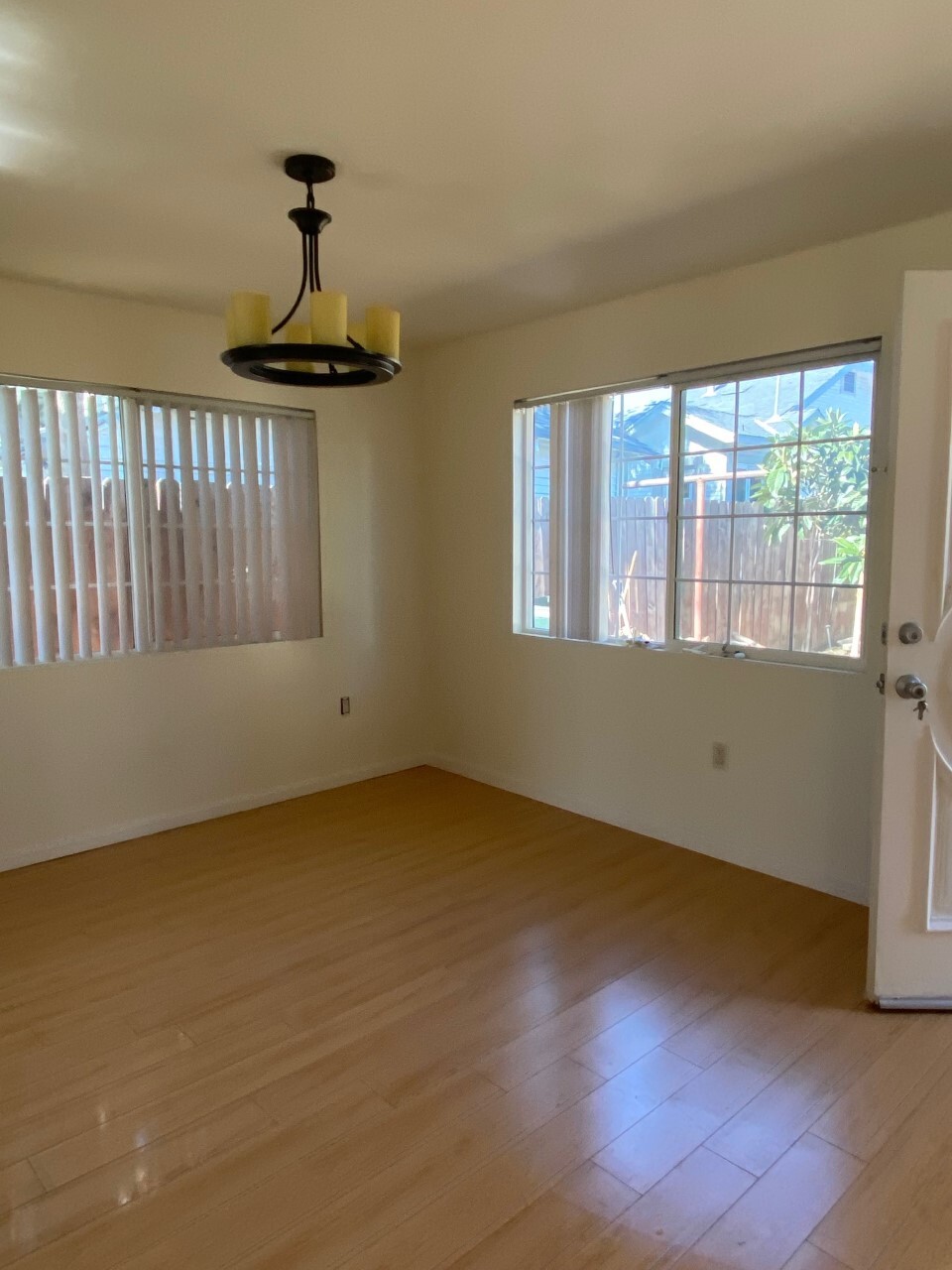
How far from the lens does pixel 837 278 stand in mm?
2922

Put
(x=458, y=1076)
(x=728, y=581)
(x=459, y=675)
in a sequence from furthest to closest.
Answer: (x=459, y=675) < (x=728, y=581) < (x=458, y=1076)

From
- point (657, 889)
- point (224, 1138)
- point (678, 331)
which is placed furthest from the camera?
point (678, 331)

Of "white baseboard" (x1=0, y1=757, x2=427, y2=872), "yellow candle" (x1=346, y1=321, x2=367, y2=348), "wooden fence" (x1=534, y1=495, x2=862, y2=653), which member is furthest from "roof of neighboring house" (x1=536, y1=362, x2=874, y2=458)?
"white baseboard" (x1=0, y1=757, x2=427, y2=872)

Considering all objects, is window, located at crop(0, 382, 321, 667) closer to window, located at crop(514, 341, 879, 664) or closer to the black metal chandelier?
window, located at crop(514, 341, 879, 664)

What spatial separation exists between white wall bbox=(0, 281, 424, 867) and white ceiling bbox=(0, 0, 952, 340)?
417 mm

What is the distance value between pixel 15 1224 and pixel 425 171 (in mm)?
2738

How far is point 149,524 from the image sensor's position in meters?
3.68

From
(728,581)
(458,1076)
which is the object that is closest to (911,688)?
(728,581)

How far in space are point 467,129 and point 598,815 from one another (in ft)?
A: 9.64

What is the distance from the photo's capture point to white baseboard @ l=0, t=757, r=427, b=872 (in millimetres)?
3480

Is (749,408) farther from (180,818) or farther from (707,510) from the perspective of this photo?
(180,818)

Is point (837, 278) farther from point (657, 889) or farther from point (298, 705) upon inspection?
point (298, 705)

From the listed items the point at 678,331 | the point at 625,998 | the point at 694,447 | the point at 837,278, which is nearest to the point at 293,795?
the point at 625,998

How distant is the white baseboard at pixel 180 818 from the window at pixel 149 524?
31.7 inches
